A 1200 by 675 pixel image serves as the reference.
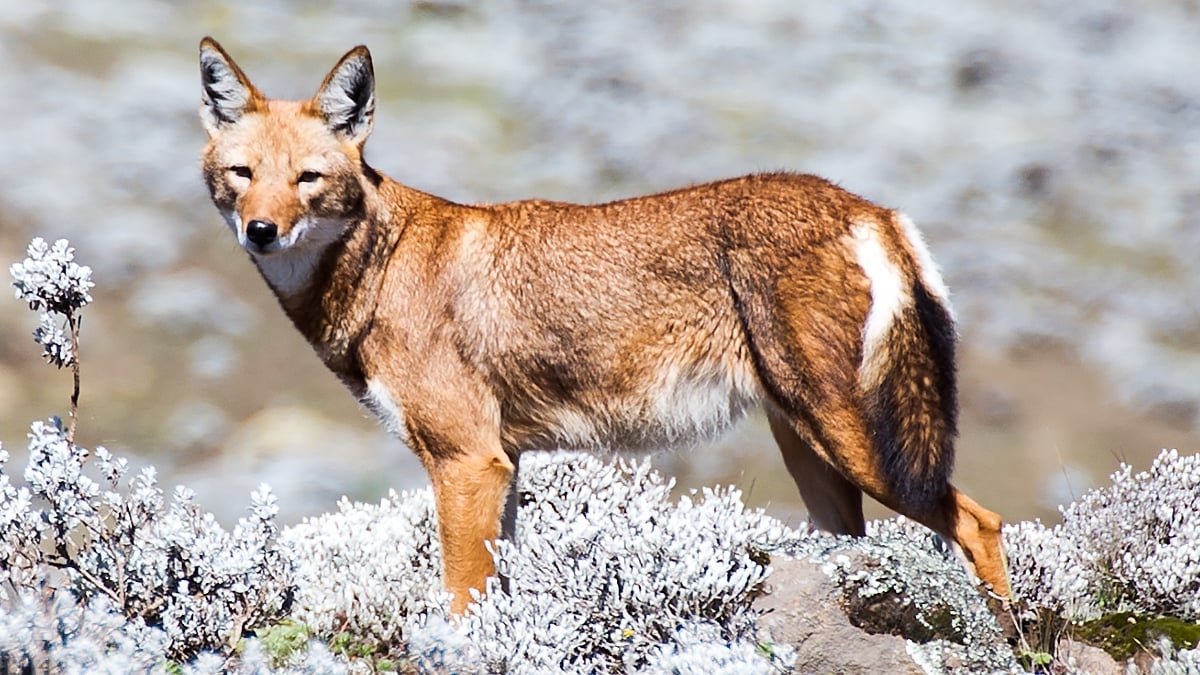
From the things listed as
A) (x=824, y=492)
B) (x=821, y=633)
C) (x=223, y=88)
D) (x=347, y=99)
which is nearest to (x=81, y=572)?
(x=223, y=88)

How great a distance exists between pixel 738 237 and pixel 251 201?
1.99 meters

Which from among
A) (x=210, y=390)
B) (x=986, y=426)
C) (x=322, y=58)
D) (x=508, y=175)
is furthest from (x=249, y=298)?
(x=986, y=426)

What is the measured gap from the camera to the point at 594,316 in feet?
18.0

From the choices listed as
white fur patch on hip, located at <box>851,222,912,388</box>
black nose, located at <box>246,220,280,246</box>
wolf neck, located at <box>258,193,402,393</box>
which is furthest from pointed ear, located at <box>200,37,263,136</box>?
white fur patch on hip, located at <box>851,222,912,388</box>

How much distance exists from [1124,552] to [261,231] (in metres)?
4.06

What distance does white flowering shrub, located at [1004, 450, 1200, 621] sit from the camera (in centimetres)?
556

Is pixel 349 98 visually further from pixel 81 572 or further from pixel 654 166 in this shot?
pixel 654 166

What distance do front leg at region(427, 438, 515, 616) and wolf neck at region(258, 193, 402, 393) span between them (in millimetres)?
637

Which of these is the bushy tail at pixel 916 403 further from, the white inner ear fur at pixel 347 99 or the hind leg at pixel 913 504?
the white inner ear fur at pixel 347 99

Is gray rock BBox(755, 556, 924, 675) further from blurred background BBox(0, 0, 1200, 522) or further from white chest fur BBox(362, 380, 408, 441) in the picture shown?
blurred background BBox(0, 0, 1200, 522)

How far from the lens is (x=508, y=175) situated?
16.7m

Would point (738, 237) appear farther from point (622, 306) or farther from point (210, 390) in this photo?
point (210, 390)

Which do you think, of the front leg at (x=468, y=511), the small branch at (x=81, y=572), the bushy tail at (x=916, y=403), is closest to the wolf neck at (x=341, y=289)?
the front leg at (x=468, y=511)

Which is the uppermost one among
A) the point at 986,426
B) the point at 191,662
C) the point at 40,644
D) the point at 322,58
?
the point at 322,58
